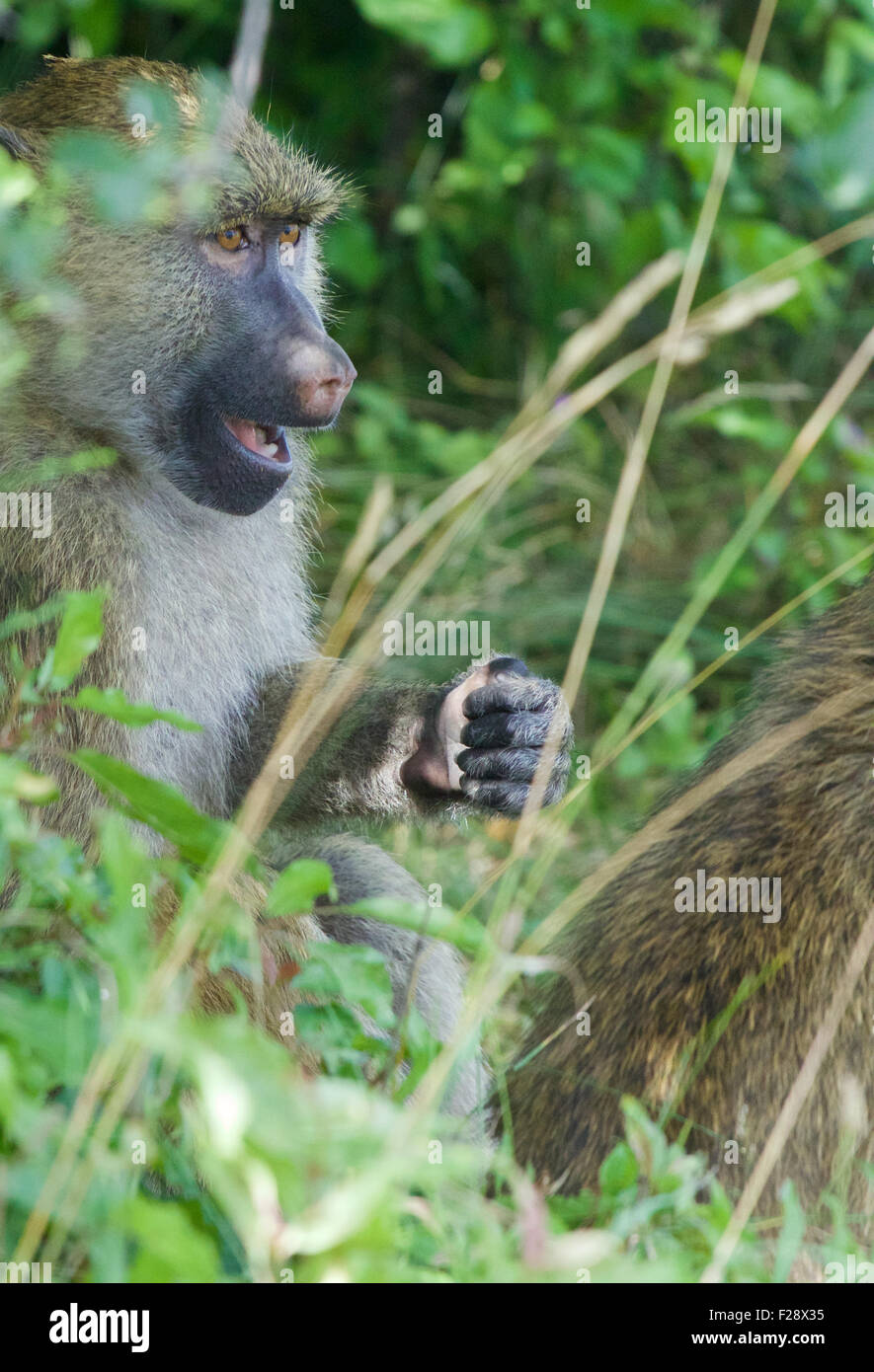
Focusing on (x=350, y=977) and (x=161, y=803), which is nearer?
(x=161, y=803)

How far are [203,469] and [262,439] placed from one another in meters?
0.14

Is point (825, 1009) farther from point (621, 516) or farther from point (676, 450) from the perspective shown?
point (676, 450)

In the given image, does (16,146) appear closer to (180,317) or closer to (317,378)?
(180,317)

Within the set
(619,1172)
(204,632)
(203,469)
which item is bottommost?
(619,1172)

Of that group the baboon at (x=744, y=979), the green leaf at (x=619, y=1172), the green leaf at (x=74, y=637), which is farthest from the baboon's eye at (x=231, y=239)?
the green leaf at (x=619, y=1172)

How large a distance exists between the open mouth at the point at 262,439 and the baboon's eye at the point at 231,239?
381 mm

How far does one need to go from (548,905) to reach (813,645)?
1.75 metres

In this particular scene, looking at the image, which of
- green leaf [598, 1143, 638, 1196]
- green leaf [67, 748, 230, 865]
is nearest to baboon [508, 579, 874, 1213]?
green leaf [598, 1143, 638, 1196]

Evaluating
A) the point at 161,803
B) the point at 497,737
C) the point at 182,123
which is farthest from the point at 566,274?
the point at 161,803

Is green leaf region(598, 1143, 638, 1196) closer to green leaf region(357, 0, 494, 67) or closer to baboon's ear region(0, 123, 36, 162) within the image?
baboon's ear region(0, 123, 36, 162)

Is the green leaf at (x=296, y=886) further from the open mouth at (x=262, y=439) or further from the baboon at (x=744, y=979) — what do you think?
the open mouth at (x=262, y=439)

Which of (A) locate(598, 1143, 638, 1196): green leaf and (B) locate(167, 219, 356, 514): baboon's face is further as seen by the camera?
(B) locate(167, 219, 356, 514): baboon's face

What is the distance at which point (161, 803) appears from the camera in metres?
2.24

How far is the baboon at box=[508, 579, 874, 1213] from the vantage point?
105 inches
